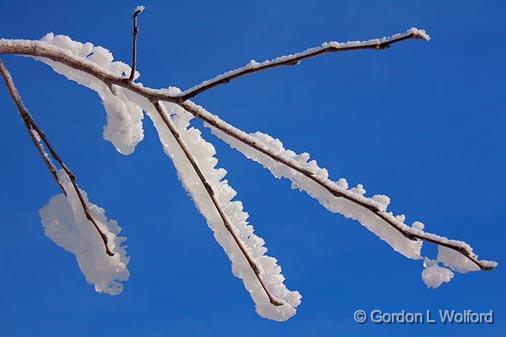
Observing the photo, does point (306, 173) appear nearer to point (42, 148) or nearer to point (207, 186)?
point (207, 186)

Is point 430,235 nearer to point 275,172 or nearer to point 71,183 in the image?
point 275,172

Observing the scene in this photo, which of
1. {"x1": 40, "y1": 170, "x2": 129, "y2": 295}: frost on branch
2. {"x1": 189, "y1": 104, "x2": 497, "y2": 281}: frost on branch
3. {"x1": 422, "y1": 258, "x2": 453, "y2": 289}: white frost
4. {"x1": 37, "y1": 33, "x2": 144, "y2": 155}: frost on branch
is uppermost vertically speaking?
{"x1": 37, "y1": 33, "x2": 144, "y2": 155}: frost on branch

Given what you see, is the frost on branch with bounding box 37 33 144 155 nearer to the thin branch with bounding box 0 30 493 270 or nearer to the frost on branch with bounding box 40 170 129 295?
the thin branch with bounding box 0 30 493 270

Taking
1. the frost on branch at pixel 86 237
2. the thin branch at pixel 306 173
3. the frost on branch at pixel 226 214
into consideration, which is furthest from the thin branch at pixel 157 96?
the frost on branch at pixel 86 237

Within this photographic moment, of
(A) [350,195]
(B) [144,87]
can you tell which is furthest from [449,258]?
(B) [144,87]

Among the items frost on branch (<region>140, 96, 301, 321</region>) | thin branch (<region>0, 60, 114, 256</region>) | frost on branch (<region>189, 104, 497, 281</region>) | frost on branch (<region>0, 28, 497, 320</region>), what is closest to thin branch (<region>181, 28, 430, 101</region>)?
frost on branch (<region>0, 28, 497, 320</region>)

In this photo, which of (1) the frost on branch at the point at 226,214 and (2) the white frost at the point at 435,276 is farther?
(1) the frost on branch at the point at 226,214

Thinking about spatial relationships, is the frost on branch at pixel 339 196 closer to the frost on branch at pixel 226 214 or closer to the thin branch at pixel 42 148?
the frost on branch at pixel 226 214
